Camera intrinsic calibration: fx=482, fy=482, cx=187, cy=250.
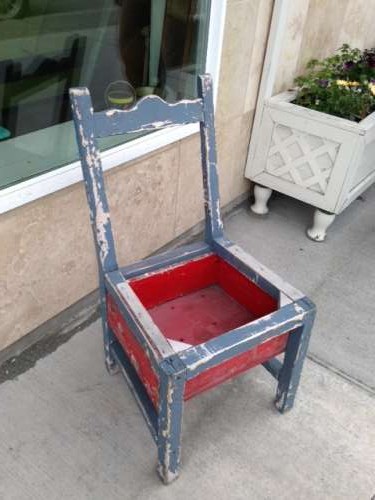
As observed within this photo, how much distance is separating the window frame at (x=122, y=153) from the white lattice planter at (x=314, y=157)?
1.64ft

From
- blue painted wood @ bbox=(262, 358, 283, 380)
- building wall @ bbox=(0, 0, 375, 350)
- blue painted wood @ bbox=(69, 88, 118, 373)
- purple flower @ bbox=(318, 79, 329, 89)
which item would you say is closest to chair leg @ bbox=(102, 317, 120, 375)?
blue painted wood @ bbox=(69, 88, 118, 373)

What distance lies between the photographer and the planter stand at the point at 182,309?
1319mm

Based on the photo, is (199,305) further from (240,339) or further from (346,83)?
(346,83)

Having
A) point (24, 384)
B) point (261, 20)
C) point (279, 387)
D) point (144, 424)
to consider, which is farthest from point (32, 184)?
point (261, 20)

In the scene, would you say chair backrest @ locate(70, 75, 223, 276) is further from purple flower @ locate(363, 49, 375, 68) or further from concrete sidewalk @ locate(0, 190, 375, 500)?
purple flower @ locate(363, 49, 375, 68)

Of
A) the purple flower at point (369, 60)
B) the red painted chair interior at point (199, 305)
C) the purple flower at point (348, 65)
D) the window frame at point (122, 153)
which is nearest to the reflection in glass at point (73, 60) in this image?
the window frame at point (122, 153)

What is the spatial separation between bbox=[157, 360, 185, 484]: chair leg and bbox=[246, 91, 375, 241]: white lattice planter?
1.63m

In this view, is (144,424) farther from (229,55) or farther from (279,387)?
(229,55)

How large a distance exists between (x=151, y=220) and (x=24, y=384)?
3.04 feet

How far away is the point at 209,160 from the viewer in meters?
1.63

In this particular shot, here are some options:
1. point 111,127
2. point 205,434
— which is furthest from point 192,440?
point 111,127

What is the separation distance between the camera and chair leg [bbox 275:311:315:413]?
1508 mm

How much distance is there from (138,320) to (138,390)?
1.09ft

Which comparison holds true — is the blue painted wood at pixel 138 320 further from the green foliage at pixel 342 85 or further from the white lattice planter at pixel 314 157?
the green foliage at pixel 342 85
